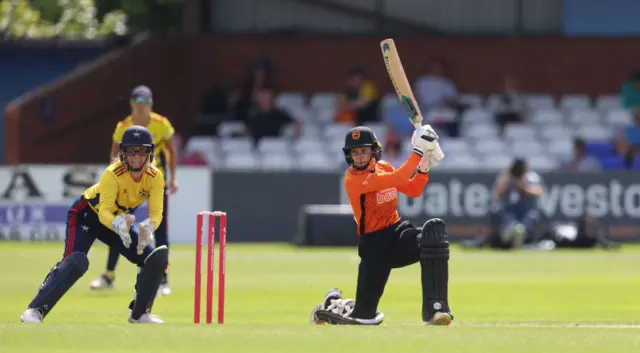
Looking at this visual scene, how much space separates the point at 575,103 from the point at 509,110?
165cm

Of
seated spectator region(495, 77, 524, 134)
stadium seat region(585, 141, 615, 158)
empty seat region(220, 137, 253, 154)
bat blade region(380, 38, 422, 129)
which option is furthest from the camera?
seated spectator region(495, 77, 524, 134)

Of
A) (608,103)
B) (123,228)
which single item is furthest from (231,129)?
(123,228)

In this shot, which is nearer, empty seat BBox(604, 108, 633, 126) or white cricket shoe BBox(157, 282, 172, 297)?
white cricket shoe BBox(157, 282, 172, 297)

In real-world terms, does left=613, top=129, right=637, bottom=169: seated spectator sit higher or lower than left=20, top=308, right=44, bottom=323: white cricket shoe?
higher

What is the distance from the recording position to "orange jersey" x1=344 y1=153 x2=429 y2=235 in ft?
37.9

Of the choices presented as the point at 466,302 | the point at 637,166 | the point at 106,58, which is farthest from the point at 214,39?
the point at 466,302

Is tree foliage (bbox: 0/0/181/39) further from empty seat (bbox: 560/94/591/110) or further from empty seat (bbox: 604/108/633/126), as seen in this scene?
empty seat (bbox: 604/108/633/126)

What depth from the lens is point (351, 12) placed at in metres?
31.2

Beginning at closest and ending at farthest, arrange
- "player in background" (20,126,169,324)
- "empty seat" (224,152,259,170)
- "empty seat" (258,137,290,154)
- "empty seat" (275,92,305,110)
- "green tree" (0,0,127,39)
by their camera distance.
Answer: "player in background" (20,126,169,324)
"empty seat" (224,152,259,170)
"empty seat" (258,137,290,154)
"empty seat" (275,92,305,110)
"green tree" (0,0,127,39)

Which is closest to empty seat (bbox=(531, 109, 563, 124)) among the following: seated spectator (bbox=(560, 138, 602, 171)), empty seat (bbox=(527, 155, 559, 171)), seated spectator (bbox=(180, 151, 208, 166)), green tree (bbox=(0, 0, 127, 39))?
empty seat (bbox=(527, 155, 559, 171))

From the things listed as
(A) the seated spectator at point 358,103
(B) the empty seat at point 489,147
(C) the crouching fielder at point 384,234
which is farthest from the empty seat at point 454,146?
(C) the crouching fielder at point 384,234

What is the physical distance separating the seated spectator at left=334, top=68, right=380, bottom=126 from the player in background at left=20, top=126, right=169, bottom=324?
16174 millimetres

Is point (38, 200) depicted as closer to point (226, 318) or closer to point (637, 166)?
point (637, 166)

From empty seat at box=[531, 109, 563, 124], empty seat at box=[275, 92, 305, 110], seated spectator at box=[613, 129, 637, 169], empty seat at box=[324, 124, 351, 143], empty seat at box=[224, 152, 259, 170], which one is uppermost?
empty seat at box=[275, 92, 305, 110]
